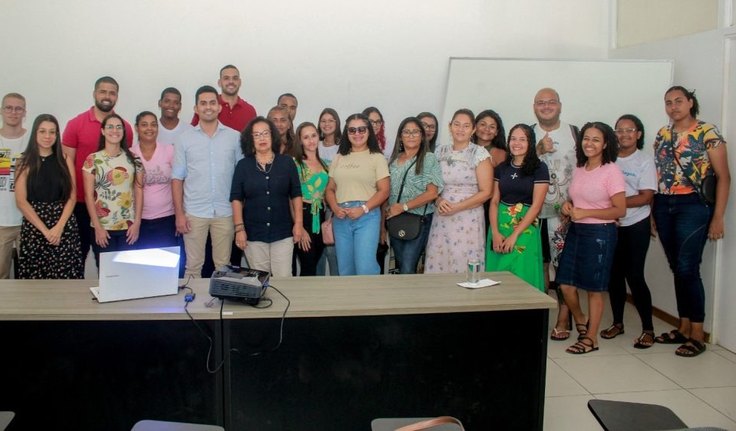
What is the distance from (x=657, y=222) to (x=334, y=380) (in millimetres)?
2664

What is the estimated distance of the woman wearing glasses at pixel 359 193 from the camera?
392cm

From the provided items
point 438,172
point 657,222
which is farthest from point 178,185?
point 657,222

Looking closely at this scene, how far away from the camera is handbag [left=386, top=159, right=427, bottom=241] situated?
400 centimetres

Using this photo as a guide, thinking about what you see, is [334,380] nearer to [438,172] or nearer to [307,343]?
[307,343]

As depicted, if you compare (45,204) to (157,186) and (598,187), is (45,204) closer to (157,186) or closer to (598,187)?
(157,186)

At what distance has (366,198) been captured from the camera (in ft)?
13.0

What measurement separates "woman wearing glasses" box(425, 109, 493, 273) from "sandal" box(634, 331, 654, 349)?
1.19 m

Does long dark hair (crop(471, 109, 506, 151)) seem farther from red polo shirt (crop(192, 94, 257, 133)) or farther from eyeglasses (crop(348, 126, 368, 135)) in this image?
red polo shirt (crop(192, 94, 257, 133))

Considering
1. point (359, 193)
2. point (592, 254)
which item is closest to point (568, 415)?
point (592, 254)

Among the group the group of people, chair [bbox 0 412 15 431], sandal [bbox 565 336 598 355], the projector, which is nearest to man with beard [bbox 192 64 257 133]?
the group of people

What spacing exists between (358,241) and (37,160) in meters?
1.98

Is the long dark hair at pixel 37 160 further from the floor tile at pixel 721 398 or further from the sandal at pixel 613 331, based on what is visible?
the floor tile at pixel 721 398

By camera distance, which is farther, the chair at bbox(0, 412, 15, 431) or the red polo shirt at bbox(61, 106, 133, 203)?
the red polo shirt at bbox(61, 106, 133, 203)

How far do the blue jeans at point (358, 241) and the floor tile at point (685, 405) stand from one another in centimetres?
154
